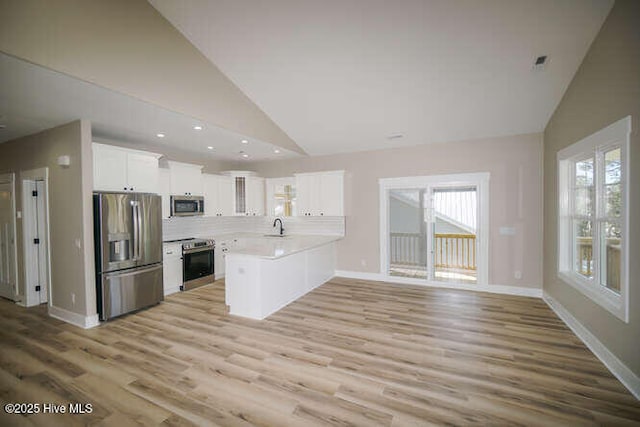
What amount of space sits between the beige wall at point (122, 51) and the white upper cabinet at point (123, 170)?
4.63 feet

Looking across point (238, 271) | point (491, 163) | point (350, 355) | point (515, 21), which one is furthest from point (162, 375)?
point (491, 163)

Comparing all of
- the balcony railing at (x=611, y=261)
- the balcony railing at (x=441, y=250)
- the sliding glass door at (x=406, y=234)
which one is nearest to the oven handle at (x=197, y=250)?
the sliding glass door at (x=406, y=234)

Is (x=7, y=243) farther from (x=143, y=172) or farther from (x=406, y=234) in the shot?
(x=406, y=234)

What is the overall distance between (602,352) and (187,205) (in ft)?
20.1

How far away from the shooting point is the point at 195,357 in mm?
2797

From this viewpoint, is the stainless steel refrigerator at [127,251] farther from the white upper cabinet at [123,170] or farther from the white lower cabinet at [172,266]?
the white lower cabinet at [172,266]

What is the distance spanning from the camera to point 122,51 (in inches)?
105

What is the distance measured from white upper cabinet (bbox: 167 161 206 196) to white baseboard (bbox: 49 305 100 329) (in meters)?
2.30

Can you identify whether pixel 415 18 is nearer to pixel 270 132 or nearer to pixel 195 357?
pixel 270 132

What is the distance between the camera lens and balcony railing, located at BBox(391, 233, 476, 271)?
622 cm

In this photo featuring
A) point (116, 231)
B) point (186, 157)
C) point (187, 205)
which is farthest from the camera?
point (186, 157)

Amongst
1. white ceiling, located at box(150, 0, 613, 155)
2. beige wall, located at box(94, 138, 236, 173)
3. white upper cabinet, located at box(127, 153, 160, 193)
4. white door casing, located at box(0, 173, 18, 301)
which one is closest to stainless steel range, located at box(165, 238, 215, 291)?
white upper cabinet, located at box(127, 153, 160, 193)

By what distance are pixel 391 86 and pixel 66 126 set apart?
4.40 meters

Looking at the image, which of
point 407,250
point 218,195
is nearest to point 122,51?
point 218,195
